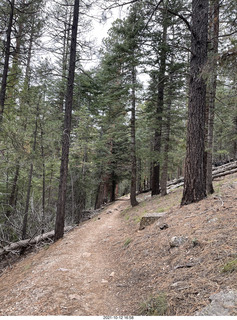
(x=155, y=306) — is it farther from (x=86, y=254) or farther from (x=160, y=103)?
(x=160, y=103)

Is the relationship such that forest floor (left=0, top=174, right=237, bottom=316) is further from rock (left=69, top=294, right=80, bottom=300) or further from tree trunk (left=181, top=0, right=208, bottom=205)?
tree trunk (left=181, top=0, right=208, bottom=205)

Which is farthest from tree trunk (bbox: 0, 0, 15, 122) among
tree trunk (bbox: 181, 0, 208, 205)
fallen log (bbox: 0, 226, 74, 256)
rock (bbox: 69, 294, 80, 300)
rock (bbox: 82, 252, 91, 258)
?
rock (bbox: 69, 294, 80, 300)

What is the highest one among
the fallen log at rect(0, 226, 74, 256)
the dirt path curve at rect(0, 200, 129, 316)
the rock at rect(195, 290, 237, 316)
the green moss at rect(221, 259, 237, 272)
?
the green moss at rect(221, 259, 237, 272)

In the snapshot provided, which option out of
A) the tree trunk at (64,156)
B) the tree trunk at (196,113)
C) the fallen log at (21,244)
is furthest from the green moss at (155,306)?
the fallen log at (21,244)

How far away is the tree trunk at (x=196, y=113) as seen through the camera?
532cm

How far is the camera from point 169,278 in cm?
253

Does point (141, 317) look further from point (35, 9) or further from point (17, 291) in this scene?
point (35, 9)

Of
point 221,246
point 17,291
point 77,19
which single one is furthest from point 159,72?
point 17,291

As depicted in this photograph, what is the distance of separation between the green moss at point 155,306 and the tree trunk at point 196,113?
3695mm

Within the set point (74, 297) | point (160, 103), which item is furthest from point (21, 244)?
point (160, 103)

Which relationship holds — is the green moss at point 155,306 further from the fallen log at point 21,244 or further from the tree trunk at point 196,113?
the fallen log at point 21,244

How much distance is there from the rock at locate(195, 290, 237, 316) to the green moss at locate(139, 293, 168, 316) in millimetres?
445

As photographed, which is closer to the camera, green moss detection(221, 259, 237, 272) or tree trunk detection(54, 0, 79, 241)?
green moss detection(221, 259, 237, 272)

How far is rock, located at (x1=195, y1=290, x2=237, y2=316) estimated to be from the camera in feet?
5.16
